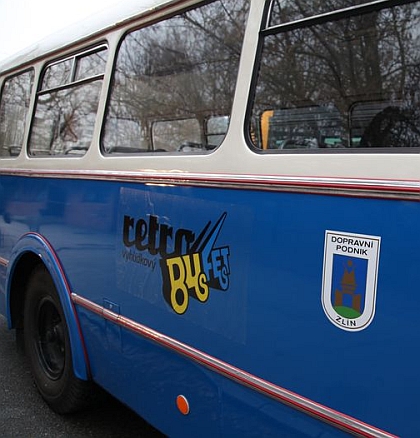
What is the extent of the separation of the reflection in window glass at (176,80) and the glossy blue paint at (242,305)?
0.29 metres

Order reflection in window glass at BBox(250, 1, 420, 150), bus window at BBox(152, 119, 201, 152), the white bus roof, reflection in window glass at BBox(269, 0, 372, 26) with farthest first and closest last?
the white bus roof → bus window at BBox(152, 119, 201, 152) → reflection in window glass at BBox(269, 0, 372, 26) → reflection in window glass at BBox(250, 1, 420, 150)

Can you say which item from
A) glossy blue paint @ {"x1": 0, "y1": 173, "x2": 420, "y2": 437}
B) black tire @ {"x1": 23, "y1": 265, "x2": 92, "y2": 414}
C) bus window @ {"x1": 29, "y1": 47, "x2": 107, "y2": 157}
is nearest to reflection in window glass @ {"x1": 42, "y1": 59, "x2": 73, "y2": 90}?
bus window @ {"x1": 29, "y1": 47, "x2": 107, "y2": 157}

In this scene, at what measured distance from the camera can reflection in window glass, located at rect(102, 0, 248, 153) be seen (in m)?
2.05

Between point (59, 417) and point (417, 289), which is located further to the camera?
point (59, 417)

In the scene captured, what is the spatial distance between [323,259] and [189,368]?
A: 869 millimetres

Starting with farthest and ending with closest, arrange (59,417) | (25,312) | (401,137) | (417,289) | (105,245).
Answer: (25,312), (59,417), (105,245), (401,137), (417,289)

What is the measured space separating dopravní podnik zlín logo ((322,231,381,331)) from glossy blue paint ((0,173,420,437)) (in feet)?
0.08

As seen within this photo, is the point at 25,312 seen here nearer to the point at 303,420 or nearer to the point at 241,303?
the point at 241,303

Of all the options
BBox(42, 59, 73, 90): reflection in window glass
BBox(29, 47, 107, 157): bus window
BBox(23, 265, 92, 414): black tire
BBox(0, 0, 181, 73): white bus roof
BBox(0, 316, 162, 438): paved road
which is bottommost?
BBox(0, 316, 162, 438): paved road

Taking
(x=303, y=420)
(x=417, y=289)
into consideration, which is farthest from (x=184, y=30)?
(x=303, y=420)

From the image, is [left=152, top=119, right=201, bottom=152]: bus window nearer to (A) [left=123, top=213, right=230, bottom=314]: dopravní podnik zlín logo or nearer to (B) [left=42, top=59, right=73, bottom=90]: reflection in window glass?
(A) [left=123, top=213, right=230, bottom=314]: dopravní podnik zlín logo

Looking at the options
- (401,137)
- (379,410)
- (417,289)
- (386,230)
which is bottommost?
(379,410)

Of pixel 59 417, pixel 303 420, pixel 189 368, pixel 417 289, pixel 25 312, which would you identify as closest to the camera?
pixel 417 289

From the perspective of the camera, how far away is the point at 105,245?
2.60 meters
